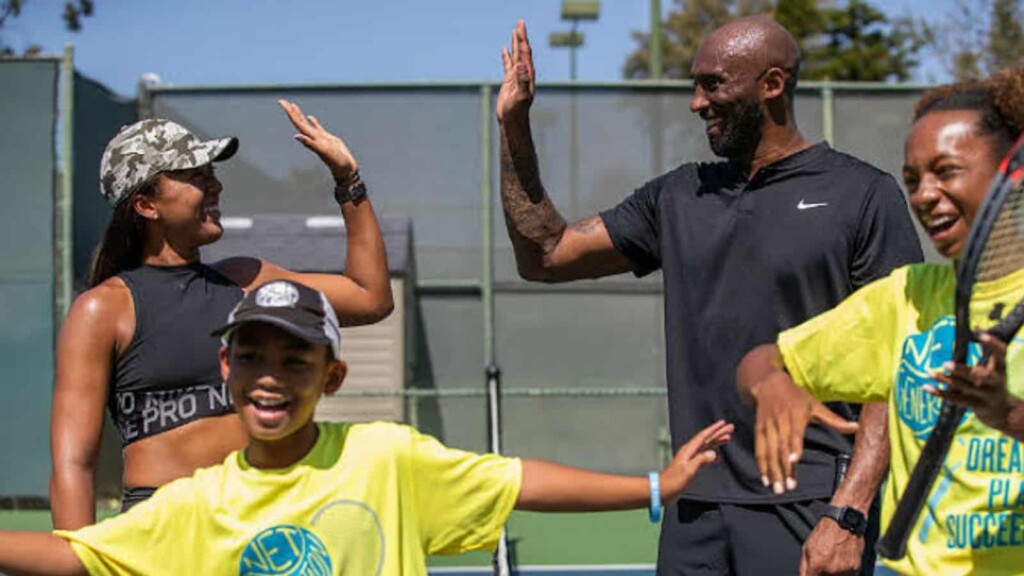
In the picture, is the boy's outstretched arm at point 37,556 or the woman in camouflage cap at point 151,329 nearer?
the boy's outstretched arm at point 37,556

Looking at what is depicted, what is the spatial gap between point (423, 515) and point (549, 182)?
898 centimetres

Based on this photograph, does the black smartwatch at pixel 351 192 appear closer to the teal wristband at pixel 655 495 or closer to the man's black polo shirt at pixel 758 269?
the man's black polo shirt at pixel 758 269

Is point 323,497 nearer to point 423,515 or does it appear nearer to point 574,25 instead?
point 423,515

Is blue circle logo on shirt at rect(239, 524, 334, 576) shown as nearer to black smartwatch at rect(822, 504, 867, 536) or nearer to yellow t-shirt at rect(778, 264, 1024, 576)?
yellow t-shirt at rect(778, 264, 1024, 576)

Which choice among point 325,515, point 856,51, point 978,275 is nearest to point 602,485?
point 325,515

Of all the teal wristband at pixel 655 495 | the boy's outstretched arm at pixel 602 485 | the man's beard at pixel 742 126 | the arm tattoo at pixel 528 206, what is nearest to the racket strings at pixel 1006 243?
the boy's outstretched arm at pixel 602 485

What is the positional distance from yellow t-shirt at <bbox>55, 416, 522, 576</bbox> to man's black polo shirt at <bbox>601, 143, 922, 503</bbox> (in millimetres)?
1024

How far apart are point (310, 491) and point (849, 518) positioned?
1.30 m

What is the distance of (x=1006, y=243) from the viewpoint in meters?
2.49

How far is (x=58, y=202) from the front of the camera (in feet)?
35.0

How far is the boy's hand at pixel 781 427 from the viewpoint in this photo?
2.83 m

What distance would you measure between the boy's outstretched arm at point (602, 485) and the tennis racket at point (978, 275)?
41cm

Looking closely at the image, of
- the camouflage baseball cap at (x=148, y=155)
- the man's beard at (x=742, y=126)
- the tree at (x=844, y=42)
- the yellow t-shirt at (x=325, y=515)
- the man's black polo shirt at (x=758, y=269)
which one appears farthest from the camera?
the tree at (x=844, y=42)

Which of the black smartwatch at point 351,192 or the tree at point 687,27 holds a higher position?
the tree at point 687,27
